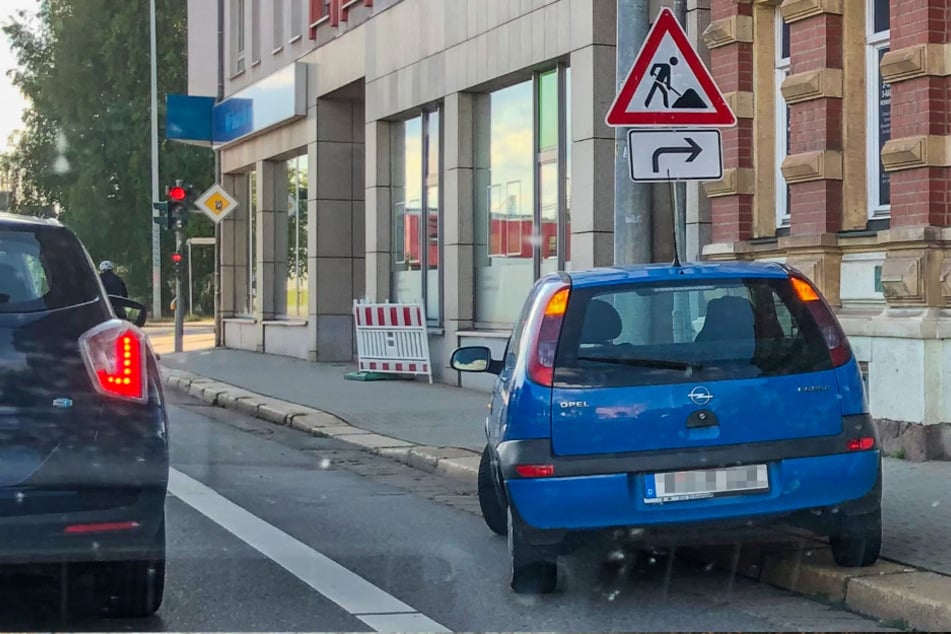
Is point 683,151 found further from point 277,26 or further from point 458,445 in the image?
point 277,26

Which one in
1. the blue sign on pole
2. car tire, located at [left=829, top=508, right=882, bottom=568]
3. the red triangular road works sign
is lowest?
car tire, located at [left=829, top=508, right=882, bottom=568]

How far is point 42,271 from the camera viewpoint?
545cm

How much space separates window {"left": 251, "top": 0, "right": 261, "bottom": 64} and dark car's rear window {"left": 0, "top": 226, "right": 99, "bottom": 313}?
895 inches

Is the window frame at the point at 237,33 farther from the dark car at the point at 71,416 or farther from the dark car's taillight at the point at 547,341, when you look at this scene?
the dark car at the point at 71,416

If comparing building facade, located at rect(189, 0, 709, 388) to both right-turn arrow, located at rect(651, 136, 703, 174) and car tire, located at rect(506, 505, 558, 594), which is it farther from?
car tire, located at rect(506, 505, 558, 594)

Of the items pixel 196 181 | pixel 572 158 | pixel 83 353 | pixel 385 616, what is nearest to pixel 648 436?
pixel 385 616

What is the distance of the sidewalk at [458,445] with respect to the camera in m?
5.94


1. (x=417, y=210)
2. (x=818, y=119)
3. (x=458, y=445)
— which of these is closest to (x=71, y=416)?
(x=458, y=445)

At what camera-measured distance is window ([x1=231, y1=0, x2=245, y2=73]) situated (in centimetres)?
2941

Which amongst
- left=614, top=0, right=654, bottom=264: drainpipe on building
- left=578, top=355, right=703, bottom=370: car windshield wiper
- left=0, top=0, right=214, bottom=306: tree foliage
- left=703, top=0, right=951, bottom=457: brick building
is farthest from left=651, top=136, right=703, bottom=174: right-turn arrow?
left=0, top=0, right=214, bottom=306: tree foliage

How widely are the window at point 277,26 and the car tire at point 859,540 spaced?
21689 millimetres

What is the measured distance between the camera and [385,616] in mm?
5949

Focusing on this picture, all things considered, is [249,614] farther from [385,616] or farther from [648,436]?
[648,436]

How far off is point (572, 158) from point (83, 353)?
1063 centimetres
